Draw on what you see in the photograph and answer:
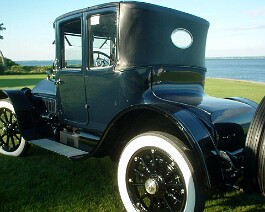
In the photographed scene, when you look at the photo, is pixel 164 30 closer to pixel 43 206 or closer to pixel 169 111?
pixel 169 111

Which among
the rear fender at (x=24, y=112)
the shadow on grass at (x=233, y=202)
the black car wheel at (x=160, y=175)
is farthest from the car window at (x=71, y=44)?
the shadow on grass at (x=233, y=202)

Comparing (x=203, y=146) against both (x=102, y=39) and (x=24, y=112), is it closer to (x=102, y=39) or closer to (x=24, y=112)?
(x=102, y=39)

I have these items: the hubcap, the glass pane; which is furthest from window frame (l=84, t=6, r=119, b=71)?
the hubcap

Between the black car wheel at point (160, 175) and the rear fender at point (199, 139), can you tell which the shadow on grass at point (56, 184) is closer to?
the black car wheel at point (160, 175)

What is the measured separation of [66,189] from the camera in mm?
3508

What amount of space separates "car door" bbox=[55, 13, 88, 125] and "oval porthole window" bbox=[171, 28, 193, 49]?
43.5 inches

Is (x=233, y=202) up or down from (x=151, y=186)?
down

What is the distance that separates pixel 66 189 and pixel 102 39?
72.5 inches

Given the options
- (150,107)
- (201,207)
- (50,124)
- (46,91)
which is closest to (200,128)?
(150,107)

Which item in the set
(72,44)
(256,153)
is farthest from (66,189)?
(256,153)

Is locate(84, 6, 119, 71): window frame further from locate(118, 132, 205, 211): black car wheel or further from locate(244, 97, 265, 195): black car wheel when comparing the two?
locate(244, 97, 265, 195): black car wheel

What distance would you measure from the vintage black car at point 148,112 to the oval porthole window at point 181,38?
0.01m

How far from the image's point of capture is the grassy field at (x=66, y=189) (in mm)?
3102

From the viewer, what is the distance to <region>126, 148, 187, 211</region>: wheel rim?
2.57 meters
